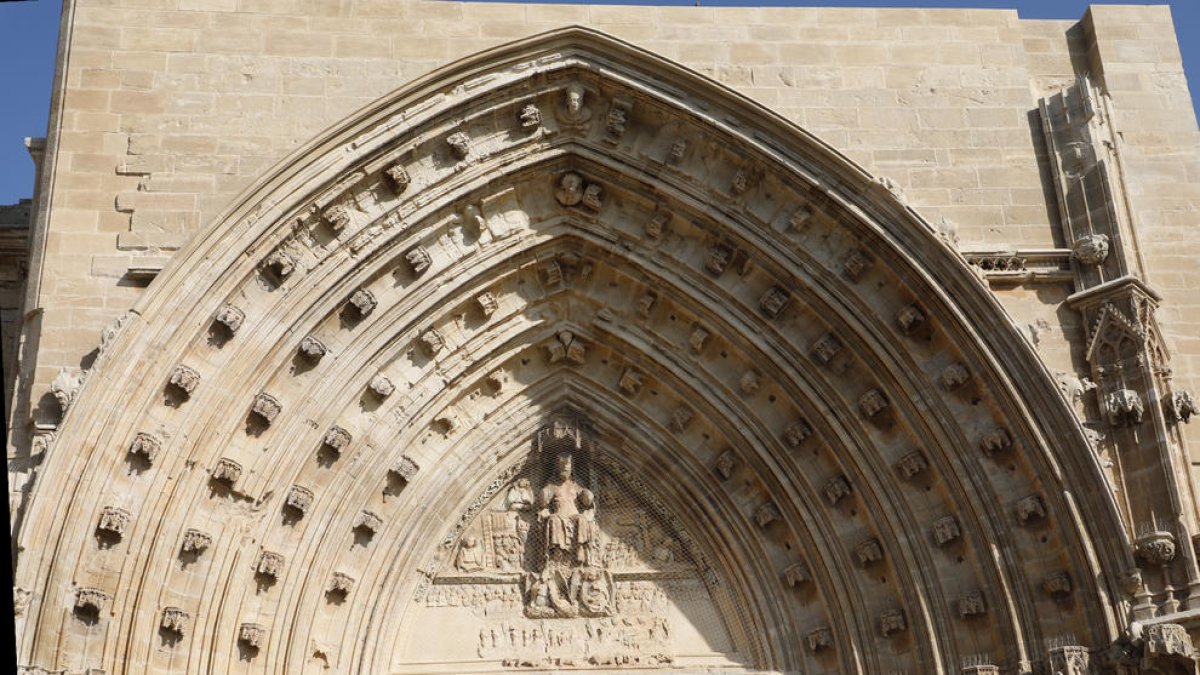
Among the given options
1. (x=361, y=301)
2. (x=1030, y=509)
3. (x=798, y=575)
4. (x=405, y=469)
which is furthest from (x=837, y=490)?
(x=361, y=301)

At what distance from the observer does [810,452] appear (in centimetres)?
1219

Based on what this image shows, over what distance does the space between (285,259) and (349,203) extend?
670 millimetres

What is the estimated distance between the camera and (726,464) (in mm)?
12398

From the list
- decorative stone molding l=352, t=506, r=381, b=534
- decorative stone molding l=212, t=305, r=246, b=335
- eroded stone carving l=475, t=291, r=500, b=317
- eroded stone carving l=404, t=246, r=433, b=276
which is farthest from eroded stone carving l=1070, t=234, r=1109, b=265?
decorative stone molding l=212, t=305, r=246, b=335

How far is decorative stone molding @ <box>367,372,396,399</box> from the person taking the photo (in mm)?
12055

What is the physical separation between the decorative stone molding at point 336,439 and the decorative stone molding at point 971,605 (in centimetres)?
452

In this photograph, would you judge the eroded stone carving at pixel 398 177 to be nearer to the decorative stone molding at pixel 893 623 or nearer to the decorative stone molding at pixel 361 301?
the decorative stone molding at pixel 361 301

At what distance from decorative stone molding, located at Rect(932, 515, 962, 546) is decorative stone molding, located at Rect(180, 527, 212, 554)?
505 cm

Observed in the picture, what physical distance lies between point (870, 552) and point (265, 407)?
174 inches

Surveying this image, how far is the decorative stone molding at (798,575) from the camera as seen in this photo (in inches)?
472

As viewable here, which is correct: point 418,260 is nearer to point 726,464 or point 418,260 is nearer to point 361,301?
point 361,301

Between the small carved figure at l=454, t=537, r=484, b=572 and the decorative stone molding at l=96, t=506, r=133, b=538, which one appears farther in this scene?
the small carved figure at l=454, t=537, r=484, b=572

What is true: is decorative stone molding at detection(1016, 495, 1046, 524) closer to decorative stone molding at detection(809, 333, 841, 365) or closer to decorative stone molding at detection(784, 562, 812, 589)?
decorative stone molding at detection(784, 562, 812, 589)

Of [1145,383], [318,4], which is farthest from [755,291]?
[318,4]
